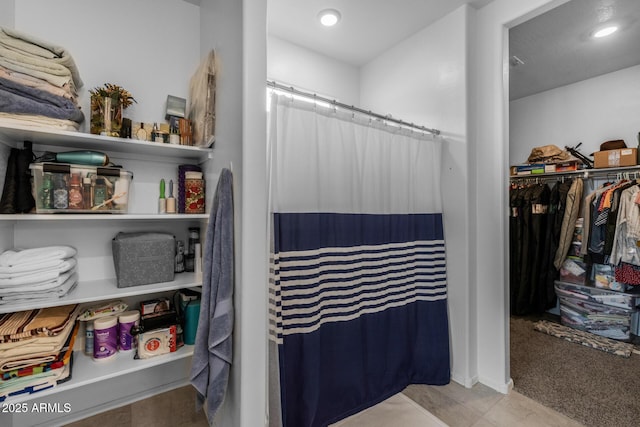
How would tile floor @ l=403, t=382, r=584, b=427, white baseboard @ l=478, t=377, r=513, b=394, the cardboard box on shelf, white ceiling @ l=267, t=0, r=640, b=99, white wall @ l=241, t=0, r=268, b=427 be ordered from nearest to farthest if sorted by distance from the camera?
white wall @ l=241, t=0, r=268, b=427 < tile floor @ l=403, t=382, r=584, b=427 < white baseboard @ l=478, t=377, r=513, b=394 < white ceiling @ l=267, t=0, r=640, b=99 < the cardboard box on shelf

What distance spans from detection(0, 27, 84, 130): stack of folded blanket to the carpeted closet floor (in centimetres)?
309

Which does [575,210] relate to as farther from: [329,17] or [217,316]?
[217,316]

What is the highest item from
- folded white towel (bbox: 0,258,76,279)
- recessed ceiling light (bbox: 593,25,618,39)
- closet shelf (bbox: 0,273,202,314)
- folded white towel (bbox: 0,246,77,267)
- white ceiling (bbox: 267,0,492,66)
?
recessed ceiling light (bbox: 593,25,618,39)

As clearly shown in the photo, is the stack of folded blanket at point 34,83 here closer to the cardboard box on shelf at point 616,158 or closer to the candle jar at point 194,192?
the candle jar at point 194,192

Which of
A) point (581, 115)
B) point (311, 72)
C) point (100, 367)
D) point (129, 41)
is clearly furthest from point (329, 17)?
point (581, 115)

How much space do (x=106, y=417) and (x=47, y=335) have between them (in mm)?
721

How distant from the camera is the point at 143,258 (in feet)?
4.84

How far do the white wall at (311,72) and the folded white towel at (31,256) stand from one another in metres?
1.77

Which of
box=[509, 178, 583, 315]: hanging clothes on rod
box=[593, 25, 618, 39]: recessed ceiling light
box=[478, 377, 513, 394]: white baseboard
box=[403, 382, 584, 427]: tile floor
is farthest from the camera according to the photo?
box=[509, 178, 583, 315]: hanging clothes on rod

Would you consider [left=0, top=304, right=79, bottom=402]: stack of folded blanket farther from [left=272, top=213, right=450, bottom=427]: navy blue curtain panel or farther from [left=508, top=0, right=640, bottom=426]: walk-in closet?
[left=508, top=0, right=640, bottom=426]: walk-in closet

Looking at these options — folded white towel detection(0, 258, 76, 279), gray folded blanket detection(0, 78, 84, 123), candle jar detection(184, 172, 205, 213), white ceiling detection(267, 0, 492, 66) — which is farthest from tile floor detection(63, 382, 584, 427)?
white ceiling detection(267, 0, 492, 66)

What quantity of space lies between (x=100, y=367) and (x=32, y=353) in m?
0.27

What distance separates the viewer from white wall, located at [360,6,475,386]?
6.50ft

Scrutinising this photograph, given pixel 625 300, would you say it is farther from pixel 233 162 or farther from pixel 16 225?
pixel 16 225
